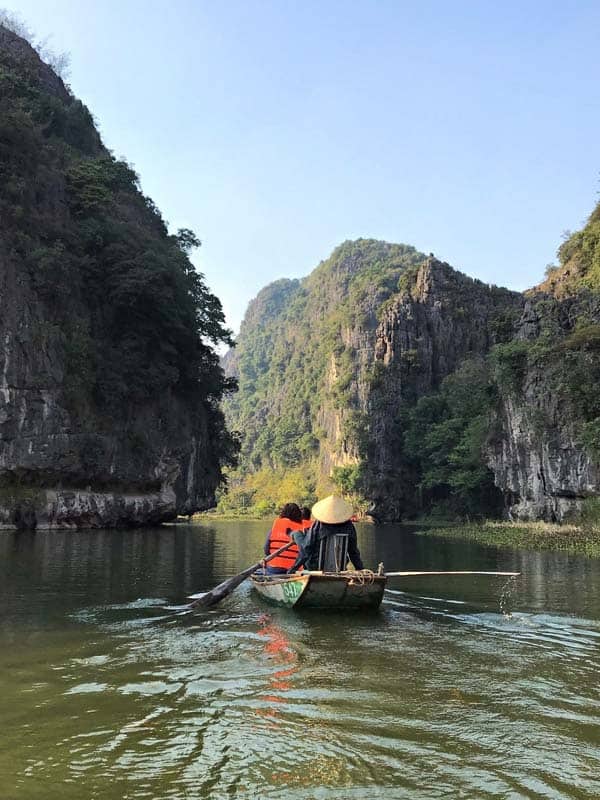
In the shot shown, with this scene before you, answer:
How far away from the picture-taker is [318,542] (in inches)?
361

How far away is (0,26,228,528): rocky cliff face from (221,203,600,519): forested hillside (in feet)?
57.7

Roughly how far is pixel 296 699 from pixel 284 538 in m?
5.24

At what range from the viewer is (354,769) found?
3.75 m

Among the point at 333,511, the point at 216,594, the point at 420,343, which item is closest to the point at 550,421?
Result: the point at 333,511

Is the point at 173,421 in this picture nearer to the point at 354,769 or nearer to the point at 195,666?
the point at 195,666

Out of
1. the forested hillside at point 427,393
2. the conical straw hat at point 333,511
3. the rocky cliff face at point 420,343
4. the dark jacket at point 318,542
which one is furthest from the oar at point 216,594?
the rocky cliff face at point 420,343

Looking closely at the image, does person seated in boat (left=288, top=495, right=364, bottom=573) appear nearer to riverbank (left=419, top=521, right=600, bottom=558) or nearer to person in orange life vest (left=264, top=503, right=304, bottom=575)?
person in orange life vest (left=264, top=503, right=304, bottom=575)

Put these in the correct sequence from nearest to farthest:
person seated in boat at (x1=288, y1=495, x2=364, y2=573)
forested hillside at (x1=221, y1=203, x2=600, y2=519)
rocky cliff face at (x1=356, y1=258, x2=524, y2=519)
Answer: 1. person seated in boat at (x1=288, y1=495, x2=364, y2=573)
2. forested hillside at (x1=221, y1=203, x2=600, y2=519)
3. rocky cliff face at (x1=356, y1=258, x2=524, y2=519)

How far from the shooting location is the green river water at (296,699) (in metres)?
3.64

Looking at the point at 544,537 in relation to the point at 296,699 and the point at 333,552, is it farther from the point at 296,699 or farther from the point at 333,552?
the point at 296,699

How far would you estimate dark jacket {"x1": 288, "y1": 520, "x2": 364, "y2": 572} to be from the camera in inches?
359

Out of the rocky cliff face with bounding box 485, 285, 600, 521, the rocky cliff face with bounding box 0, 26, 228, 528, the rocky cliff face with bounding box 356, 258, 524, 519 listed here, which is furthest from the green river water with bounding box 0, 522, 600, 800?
the rocky cliff face with bounding box 356, 258, 524, 519

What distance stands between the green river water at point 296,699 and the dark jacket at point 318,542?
0.83m

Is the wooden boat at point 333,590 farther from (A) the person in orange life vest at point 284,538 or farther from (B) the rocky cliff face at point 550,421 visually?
(B) the rocky cliff face at point 550,421
